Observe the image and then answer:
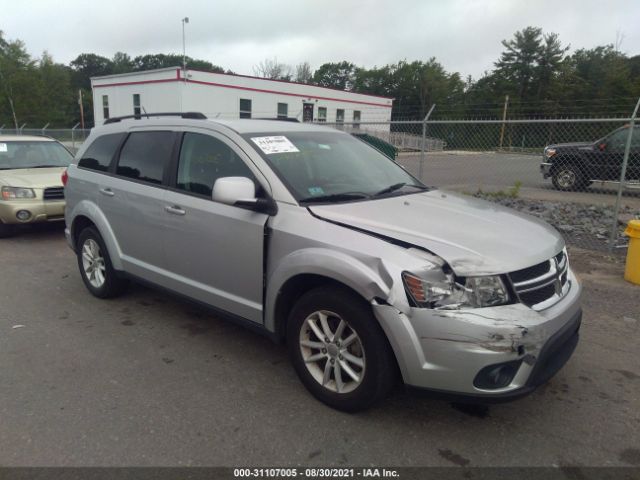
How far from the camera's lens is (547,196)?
457 inches

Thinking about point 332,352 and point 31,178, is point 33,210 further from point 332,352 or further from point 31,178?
point 332,352

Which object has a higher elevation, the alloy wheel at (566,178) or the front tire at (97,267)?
the alloy wheel at (566,178)

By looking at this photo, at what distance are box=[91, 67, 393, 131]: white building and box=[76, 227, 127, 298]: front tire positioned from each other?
1997 cm

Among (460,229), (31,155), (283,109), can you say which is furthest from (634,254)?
(283,109)

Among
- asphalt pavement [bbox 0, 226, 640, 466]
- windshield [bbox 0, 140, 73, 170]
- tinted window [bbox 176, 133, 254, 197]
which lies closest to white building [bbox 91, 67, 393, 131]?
windshield [bbox 0, 140, 73, 170]

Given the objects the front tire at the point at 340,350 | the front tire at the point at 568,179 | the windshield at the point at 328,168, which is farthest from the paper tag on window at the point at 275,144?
the front tire at the point at 568,179

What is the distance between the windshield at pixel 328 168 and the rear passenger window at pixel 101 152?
1834 millimetres

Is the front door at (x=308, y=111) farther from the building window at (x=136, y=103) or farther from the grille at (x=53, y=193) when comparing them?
the grille at (x=53, y=193)

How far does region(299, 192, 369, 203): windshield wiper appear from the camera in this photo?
3.19 m

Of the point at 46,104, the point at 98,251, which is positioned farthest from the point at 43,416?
the point at 46,104

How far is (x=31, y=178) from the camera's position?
7.45 meters

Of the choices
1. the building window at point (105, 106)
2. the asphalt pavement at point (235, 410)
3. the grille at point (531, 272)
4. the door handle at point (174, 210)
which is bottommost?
the asphalt pavement at point (235, 410)

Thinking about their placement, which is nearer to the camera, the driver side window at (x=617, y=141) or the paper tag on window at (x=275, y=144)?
the paper tag on window at (x=275, y=144)

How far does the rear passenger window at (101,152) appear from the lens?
4641mm
